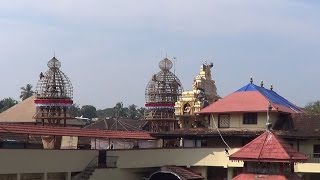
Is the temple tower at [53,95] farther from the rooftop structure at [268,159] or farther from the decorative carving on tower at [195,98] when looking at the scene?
the rooftop structure at [268,159]

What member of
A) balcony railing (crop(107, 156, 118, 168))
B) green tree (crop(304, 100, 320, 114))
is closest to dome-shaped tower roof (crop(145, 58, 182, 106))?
green tree (crop(304, 100, 320, 114))

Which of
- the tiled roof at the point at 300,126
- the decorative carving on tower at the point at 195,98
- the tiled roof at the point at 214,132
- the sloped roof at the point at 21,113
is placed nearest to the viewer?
the tiled roof at the point at 300,126

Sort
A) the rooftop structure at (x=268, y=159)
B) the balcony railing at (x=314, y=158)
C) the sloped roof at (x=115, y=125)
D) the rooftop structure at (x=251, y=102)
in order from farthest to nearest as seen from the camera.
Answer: the sloped roof at (x=115, y=125), the rooftop structure at (x=251, y=102), the balcony railing at (x=314, y=158), the rooftop structure at (x=268, y=159)

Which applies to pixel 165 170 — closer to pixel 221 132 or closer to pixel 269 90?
pixel 221 132

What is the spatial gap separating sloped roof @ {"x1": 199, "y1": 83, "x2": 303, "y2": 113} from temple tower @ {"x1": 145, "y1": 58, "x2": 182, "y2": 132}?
13677mm

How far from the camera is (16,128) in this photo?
106ft

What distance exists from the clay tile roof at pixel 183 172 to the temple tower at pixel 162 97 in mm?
17375

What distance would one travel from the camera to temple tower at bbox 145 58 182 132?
183 feet

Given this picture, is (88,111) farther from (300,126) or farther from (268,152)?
(268,152)

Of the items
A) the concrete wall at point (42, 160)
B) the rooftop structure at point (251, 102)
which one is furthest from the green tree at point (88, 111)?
the concrete wall at point (42, 160)

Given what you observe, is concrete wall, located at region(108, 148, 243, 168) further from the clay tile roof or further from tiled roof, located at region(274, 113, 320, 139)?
tiled roof, located at region(274, 113, 320, 139)

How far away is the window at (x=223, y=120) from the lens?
4072 centimetres

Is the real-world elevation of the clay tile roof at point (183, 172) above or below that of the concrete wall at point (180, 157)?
below

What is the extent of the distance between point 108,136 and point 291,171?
690 inches
